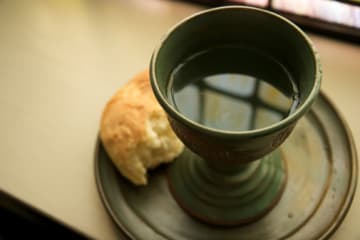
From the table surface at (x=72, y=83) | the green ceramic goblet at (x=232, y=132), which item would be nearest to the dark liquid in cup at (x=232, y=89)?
the green ceramic goblet at (x=232, y=132)

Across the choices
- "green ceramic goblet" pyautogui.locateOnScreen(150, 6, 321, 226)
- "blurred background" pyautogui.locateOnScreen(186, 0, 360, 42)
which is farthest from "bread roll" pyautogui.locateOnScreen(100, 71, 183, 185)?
"blurred background" pyautogui.locateOnScreen(186, 0, 360, 42)

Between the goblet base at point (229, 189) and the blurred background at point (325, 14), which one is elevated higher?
the blurred background at point (325, 14)

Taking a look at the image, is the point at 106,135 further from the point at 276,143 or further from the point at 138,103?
the point at 276,143

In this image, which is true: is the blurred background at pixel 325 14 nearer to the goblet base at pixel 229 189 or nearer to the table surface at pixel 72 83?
the table surface at pixel 72 83

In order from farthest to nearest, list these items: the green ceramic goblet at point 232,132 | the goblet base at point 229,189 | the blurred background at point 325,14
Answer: the blurred background at point 325,14
the goblet base at point 229,189
the green ceramic goblet at point 232,132

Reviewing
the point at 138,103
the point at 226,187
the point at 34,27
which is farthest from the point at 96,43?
the point at 226,187

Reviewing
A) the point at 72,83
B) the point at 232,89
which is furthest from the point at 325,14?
the point at 72,83

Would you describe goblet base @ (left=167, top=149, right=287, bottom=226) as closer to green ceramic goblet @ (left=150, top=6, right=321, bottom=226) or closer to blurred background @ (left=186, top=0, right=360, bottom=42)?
green ceramic goblet @ (left=150, top=6, right=321, bottom=226)
